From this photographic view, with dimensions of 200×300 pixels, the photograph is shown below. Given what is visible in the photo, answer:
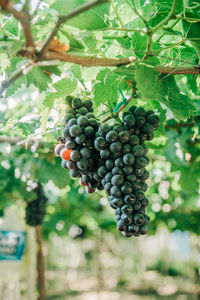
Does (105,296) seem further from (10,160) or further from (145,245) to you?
(10,160)

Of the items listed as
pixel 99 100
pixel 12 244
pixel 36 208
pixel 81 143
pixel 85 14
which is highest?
pixel 85 14

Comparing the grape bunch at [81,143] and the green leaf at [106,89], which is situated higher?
the green leaf at [106,89]

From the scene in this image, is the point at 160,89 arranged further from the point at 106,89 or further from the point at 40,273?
the point at 40,273

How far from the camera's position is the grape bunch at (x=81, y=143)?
1.12m

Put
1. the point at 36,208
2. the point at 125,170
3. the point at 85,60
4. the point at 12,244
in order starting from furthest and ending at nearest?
the point at 12,244 → the point at 36,208 → the point at 125,170 → the point at 85,60

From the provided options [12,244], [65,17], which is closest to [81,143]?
[65,17]

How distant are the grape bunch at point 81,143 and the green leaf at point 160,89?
26 centimetres

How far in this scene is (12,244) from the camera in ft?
12.1

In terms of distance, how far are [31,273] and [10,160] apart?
1830mm

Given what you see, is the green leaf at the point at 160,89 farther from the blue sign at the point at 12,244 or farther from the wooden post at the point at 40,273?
the blue sign at the point at 12,244

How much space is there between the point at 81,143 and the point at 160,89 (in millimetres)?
367

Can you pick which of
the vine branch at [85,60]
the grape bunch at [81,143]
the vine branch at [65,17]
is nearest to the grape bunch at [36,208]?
the grape bunch at [81,143]

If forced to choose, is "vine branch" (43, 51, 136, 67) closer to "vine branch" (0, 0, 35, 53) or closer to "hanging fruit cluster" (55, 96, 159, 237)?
"vine branch" (0, 0, 35, 53)

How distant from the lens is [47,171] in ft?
7.93
